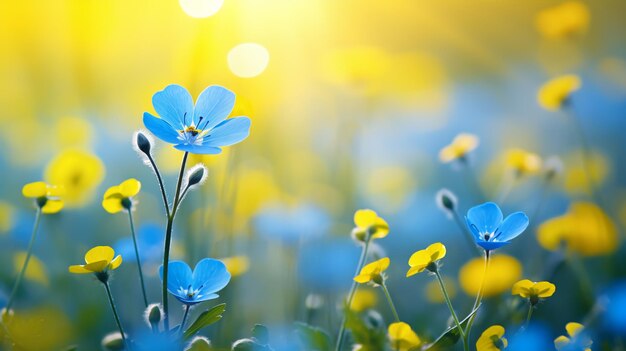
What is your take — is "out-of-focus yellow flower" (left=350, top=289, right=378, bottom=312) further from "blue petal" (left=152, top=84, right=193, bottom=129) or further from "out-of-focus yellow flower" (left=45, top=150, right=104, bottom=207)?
"out-of-focus yellow flower" (left=45, top=150, right=104, bottom=207)

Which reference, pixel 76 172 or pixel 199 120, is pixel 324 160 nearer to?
pixel 76 172

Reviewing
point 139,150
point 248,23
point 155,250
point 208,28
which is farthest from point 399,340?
point 248,23

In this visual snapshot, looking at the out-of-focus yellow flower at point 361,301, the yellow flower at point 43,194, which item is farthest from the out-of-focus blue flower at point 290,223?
the yellow flower at point 43,194

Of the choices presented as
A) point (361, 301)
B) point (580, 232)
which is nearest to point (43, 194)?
point (361, 301)

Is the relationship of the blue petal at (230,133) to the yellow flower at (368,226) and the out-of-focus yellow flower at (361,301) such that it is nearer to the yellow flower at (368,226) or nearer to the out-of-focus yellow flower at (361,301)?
the yellow flower at (368,226)

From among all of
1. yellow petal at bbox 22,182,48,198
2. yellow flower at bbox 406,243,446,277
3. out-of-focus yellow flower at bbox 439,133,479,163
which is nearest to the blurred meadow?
out-of-focus yellow flower at bbox 439,133,479,163
